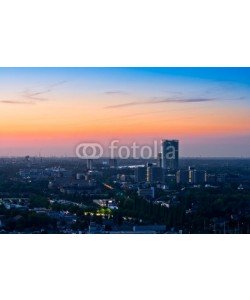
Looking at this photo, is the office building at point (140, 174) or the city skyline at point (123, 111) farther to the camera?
the office building at point (140, 174)

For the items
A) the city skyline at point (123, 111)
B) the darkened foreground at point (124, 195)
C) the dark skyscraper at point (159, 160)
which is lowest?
the darkened foreground at point (124, 195)

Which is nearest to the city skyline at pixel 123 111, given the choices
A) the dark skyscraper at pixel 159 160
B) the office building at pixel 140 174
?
the dark skyscraper at pixel 159 160

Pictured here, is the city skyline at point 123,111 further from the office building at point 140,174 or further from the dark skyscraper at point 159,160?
the office building at point 140,174

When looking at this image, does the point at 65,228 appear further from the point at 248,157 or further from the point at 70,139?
the point at 248,157


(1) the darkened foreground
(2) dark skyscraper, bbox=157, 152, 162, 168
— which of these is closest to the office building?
(1) the darkened foreground

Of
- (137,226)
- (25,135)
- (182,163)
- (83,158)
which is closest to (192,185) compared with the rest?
(182,163)

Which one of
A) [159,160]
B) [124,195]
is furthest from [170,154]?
[124,195]
